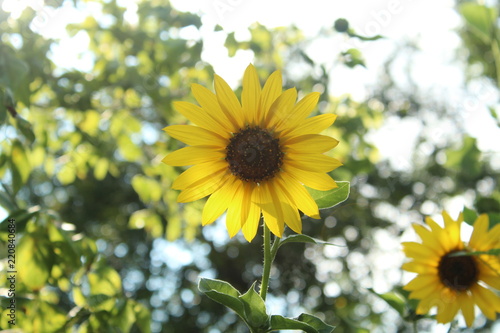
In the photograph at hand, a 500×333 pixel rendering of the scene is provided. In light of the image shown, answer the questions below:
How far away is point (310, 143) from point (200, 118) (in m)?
0.27

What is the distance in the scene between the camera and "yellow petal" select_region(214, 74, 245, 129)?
3.87ft

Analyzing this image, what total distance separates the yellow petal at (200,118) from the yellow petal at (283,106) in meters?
0.12

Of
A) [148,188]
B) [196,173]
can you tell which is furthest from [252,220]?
[148,188]

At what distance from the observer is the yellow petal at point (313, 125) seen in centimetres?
115

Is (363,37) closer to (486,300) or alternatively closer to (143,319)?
(486,300)

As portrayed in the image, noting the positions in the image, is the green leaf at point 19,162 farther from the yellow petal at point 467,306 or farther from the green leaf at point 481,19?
the green leaf at point 481,19

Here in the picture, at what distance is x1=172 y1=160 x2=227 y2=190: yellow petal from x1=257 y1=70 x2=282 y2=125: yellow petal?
0.18 m

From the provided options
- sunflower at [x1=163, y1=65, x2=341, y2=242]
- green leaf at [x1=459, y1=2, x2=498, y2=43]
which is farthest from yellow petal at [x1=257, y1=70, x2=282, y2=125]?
green leaf at [x1=459, y1=2, x2=498, y2=43]

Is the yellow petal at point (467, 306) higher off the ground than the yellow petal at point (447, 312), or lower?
lower

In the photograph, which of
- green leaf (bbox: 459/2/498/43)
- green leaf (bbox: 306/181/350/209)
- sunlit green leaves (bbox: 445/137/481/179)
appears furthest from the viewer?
sunlit green leaves (bbox: 445/137/481/179)

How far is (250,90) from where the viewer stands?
3.90 ft

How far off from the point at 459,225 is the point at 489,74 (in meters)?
7.35

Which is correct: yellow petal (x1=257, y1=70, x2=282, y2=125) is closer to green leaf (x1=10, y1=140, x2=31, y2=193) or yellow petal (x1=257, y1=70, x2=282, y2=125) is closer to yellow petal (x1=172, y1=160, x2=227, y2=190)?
yellow petal (x1=172, y1=160, x2=227, y2=190)

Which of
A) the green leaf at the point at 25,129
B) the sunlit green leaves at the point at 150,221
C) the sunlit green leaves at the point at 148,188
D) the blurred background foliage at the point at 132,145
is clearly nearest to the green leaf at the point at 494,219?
the blurred background foliage at the point at 132,145
